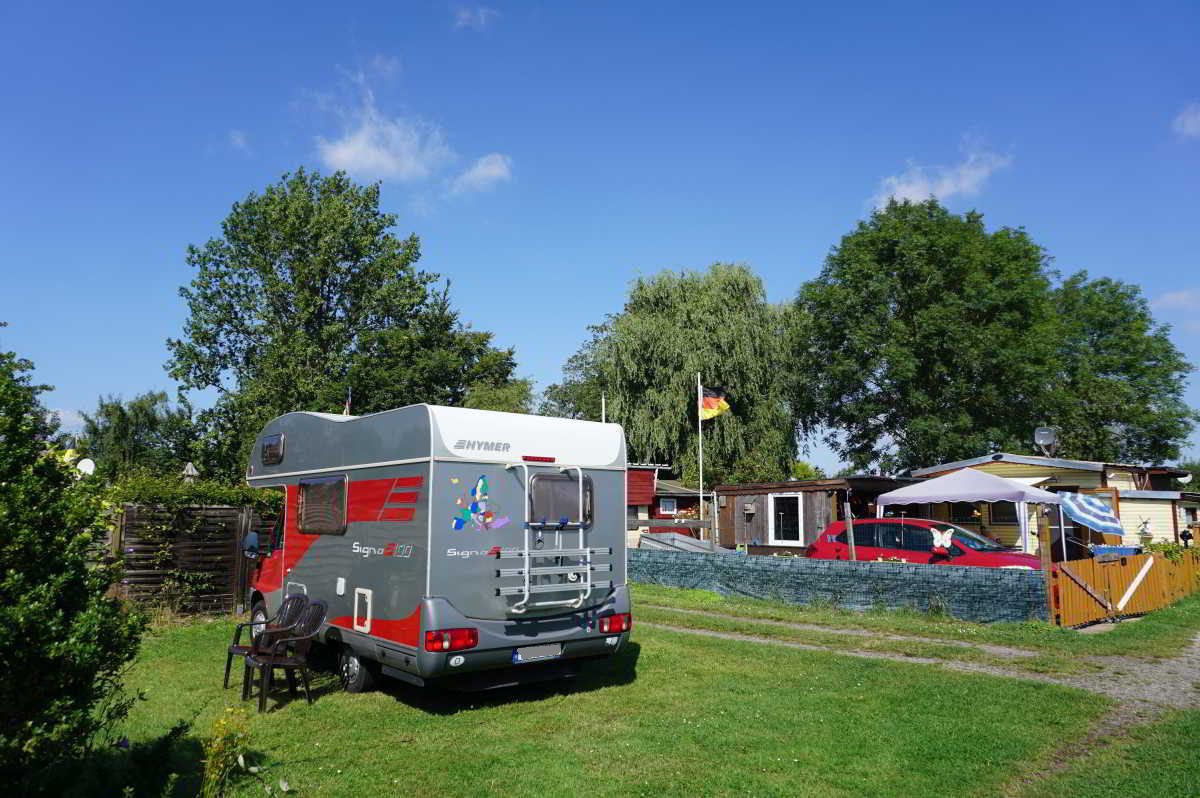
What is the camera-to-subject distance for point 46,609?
3.83m

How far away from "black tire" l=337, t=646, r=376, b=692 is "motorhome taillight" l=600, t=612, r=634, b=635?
2.41 meters

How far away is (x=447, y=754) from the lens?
6371mm

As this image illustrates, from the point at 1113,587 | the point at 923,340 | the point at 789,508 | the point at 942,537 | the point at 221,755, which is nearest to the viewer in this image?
the point at 221,755

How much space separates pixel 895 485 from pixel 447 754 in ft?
62.8

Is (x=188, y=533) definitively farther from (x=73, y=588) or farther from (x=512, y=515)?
(x=73, y=588)

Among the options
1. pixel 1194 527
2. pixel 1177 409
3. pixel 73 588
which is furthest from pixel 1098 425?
pixel 73 588

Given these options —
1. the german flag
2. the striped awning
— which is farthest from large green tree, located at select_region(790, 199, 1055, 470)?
the striped awning

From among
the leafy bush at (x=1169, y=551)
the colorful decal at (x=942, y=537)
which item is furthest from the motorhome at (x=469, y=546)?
the leafy bush at (x=1169, y=551)

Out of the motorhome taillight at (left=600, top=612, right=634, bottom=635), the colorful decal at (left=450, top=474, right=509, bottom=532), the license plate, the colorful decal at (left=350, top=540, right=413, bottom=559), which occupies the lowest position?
the license plate

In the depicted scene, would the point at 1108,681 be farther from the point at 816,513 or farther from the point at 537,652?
the point at 816,513

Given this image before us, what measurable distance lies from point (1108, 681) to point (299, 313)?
33028mm

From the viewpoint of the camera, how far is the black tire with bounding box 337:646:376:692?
8.32 m

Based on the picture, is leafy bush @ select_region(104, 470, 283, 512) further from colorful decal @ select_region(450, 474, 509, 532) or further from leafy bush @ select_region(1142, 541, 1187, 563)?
leafy bush @ select_region(1142, 541, 1187, 563)

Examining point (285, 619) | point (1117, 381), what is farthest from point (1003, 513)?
point (1117, 381)
